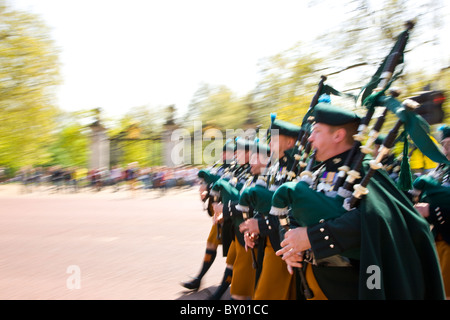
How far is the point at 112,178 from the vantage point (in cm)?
2741

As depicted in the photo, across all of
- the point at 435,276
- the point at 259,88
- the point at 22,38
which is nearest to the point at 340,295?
the point at 435,276

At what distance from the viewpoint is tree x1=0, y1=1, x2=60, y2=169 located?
1512 cm

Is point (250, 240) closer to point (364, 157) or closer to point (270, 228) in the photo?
point (270, 228)

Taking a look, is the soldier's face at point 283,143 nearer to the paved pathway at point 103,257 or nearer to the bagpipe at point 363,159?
the bagpipe at point 363,159

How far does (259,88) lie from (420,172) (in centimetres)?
870

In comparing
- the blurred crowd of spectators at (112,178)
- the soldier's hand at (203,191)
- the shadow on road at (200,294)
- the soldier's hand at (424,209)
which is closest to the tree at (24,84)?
the blurred crowd of spectators at (112,178)

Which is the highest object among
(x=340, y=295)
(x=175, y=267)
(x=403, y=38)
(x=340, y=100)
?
(x=403, y=38)

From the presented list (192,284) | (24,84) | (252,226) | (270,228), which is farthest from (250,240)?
(24,84)

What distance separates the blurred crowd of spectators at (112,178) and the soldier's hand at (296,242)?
22.3 meters

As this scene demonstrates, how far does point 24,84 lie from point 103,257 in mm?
11176

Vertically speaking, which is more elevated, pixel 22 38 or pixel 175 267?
pixel 22 38

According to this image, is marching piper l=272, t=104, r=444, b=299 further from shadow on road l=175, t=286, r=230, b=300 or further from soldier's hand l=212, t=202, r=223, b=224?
shadow on road l=175, t=286, r=230, b=300

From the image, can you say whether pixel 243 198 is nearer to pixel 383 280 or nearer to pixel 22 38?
pixel 383 280

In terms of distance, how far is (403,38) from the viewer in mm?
2527
